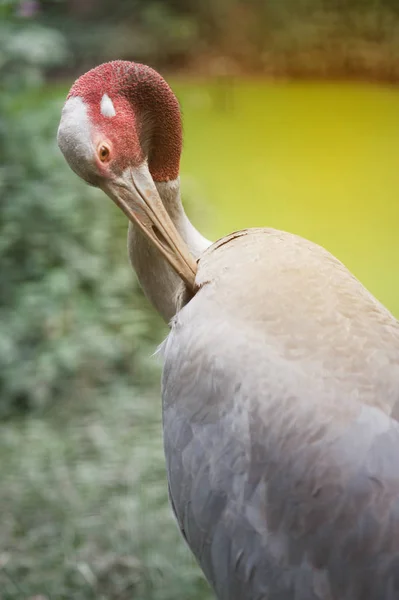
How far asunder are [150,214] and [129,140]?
0.15m

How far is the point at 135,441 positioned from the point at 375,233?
1.90m

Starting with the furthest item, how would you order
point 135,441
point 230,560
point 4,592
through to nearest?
1. point 135,441
2. point 4,592
3. point 230,560

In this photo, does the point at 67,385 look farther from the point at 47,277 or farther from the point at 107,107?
the point at 107,107

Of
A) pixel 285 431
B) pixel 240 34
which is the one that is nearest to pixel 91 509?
pixel 285 431

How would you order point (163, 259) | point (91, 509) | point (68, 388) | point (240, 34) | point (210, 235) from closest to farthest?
point (163, 259) < point (91, 509) < point (68, 388) < point (210, 235) < point (240, 34)

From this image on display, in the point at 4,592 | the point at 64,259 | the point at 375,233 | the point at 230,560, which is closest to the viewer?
the point at 230,560

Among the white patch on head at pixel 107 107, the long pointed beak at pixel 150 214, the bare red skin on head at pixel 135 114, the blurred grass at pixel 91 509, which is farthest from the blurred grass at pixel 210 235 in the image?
the white patch on head at pixel 107 107

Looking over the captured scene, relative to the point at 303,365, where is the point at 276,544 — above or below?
below

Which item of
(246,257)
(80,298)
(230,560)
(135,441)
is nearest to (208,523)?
(230,560)

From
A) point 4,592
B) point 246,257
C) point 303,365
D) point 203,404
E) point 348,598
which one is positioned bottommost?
point 4,592

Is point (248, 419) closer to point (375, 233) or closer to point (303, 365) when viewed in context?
point (303, 365)

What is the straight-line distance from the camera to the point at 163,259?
75.9 inches

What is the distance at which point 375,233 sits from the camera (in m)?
4.36

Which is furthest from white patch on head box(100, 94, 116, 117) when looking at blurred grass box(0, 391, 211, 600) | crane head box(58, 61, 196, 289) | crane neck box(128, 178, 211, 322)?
blurred grass box(0, 391, 211, 600)
